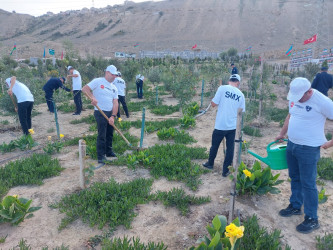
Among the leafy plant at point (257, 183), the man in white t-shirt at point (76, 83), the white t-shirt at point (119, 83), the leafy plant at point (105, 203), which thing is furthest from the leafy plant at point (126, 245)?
the man in white t-shirt at point (76, 83)

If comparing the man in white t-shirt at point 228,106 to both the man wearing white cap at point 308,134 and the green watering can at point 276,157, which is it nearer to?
the green watering can at point 276,157

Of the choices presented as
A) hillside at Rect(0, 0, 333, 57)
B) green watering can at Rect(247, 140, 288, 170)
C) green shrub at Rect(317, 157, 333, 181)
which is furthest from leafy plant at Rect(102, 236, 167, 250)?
hillside at Rect(0, 0, 333, 57)

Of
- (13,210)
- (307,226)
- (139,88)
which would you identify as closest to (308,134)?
(307,226)

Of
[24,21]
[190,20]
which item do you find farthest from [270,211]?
[24,21]

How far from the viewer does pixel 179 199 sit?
347 cm

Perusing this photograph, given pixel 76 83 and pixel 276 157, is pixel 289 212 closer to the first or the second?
pixel 276 157

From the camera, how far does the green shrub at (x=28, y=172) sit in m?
3.86

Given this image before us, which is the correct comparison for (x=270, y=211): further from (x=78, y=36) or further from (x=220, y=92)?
(x=78, y=36)

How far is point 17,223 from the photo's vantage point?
2.95m

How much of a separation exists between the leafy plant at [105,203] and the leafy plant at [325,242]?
213 centimetres

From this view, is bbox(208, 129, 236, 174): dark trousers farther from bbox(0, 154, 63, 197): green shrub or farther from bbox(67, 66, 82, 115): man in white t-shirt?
bbox(67, 66, 82, 115): man in white t-shirt

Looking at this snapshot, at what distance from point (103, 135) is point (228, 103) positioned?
233cm

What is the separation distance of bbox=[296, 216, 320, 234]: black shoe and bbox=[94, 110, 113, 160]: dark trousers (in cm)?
337

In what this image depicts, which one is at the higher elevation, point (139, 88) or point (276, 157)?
point (139, 88)
